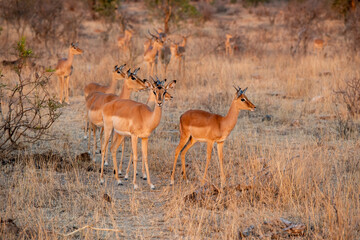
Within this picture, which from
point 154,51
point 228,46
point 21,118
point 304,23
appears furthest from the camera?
point 304,23

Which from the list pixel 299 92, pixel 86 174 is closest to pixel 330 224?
pixel 86 174

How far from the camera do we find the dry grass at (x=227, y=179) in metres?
4.83

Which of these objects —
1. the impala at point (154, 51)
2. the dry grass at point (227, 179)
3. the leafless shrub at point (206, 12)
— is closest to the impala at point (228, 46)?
the impala at point (154, 51)

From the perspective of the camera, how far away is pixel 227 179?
19.8 ft

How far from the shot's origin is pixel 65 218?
5109mm

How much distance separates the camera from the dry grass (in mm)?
4832

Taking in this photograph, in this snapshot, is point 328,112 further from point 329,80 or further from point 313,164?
point 313,164

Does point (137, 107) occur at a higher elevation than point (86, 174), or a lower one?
higher

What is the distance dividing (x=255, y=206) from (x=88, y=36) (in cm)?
1793

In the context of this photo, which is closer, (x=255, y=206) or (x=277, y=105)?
(x=255, y=206)

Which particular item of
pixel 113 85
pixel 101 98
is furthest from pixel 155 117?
pixel 113 85

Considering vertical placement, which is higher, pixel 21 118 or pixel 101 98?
pixel 101 98

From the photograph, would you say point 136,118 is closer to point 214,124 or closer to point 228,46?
point 214,124

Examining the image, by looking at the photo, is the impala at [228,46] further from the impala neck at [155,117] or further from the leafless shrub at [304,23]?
the impala neck at [155,117]
